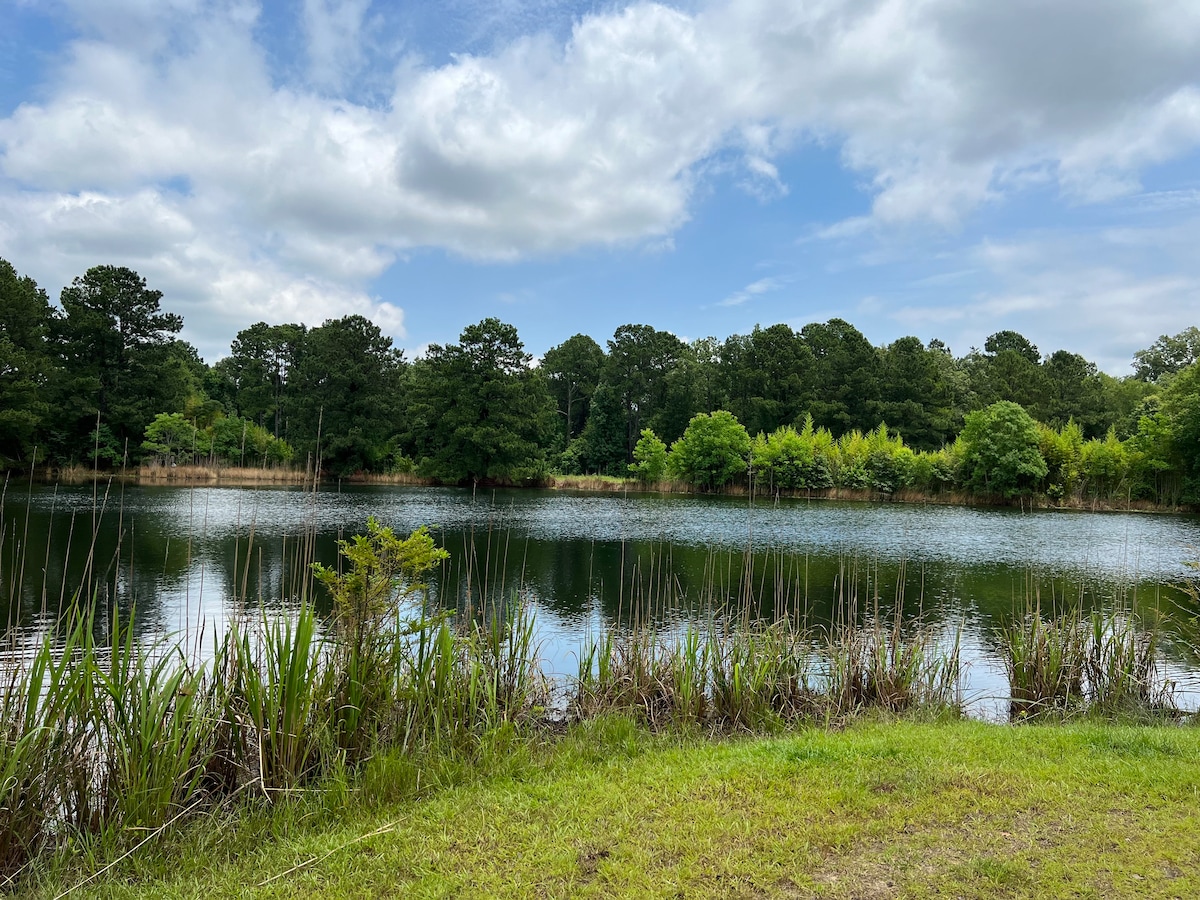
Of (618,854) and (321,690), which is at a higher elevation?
(321,690)

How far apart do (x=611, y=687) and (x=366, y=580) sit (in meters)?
2.67

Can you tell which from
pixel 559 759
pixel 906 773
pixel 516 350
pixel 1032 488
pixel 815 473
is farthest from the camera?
pixel 516 350

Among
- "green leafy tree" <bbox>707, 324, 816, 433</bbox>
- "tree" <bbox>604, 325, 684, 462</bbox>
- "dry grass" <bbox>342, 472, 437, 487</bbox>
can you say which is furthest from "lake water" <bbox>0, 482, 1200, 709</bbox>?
"tree" <bbox>604, 325, 684, 462</bbox>

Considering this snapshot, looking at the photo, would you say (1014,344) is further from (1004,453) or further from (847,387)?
(1004,453)

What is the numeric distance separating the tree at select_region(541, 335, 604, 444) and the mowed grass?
7300cm

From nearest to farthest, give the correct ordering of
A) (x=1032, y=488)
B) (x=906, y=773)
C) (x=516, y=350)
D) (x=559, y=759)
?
(x=906, y=773) < (x=559, y=759) < (x=1032, y=488) < (x=516, y=350)

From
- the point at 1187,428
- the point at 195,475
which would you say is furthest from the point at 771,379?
the point at 195,475

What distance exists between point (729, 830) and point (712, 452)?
165 feet

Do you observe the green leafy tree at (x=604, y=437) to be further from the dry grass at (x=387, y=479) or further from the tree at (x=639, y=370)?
the dry grass at (x=387, y=479)

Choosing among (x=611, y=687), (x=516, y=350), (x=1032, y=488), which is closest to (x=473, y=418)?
(x=516, y=350)

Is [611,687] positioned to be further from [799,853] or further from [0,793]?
[0,793]

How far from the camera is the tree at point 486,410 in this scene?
169 ft

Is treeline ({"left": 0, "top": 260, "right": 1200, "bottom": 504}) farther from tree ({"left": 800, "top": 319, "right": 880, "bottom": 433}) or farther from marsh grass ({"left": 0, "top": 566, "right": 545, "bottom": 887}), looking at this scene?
marsh grass ({"left": 0, "top": 566, "right": 545, "bottom": 887})

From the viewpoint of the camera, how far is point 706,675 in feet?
22.3
